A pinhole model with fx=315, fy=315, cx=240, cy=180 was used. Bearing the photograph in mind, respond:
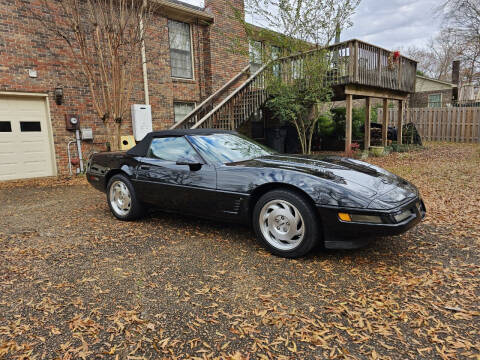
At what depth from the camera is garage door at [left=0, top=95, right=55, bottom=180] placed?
26.7 feet

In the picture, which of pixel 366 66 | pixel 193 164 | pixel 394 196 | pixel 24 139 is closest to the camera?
pixel 394 196

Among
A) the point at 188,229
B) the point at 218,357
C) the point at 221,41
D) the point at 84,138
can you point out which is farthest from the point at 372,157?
the point at 218,357

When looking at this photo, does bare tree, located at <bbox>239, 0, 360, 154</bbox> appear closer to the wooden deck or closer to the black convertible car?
the wooden deck

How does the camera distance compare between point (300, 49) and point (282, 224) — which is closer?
point (282, 224)

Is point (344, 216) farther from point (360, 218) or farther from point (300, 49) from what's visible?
point (300, 49)

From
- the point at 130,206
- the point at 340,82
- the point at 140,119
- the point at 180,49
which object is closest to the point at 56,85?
the point at 140,119

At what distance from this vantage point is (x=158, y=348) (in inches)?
74.6

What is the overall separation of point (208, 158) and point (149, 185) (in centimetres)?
95

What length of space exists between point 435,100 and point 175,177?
27487 mm

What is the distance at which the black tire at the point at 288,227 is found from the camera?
9.27ft

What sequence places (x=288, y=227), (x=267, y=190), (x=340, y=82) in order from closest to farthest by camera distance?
1. (x=288, y=227)
2. (x=267, y=190)
3. (x=340, y=82)

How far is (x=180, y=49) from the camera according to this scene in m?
11.3

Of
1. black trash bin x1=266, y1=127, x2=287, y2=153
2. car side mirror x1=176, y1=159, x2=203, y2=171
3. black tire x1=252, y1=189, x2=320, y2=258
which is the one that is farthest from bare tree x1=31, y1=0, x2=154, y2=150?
black tire x1=252, y1=189, x2=320, y2=258

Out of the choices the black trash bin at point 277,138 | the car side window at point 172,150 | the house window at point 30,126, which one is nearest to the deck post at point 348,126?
the black trash bin at point 277,138
